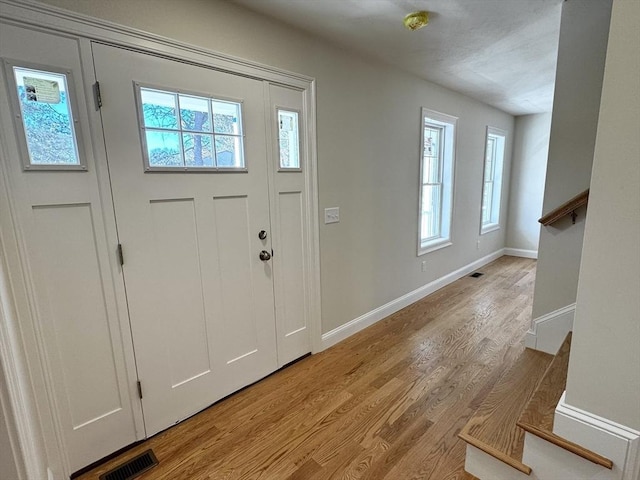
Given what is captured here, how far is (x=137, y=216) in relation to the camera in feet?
5.24

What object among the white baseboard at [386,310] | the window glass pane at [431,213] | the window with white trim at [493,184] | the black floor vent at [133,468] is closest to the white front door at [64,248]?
→ the black floor vent at [133,468]

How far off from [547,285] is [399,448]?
65.4 inches

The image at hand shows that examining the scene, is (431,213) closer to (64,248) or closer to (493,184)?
(493,184)

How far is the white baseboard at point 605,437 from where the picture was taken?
109 cm

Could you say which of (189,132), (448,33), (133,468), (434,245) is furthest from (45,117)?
(434,245)

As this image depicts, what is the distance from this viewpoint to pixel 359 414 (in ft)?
6.27

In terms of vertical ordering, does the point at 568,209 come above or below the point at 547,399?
above

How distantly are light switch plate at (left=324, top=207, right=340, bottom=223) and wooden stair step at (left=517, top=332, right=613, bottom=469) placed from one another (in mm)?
1647

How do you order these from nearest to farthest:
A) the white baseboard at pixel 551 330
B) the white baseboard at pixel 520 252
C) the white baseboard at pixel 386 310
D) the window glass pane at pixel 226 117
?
the window glass pane at pixel 226 117, the white baseboard at pixel 551 330, the white baseboard at pixel 386 310, the white baseboard at pixel 520 252

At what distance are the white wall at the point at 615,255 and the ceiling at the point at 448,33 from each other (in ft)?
4.01

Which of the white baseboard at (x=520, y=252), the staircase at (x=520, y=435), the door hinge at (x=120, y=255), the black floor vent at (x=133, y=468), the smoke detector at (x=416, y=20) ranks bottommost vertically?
the black floor vent at (x=133, y=468)

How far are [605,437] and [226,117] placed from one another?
7.29 ft

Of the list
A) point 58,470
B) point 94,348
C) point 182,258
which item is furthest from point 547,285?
point 58,470

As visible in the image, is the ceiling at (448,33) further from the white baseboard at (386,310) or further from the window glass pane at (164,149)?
the white baseboard at (386,310)
